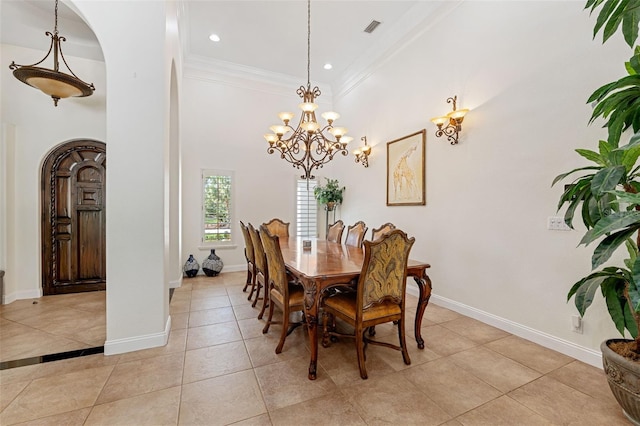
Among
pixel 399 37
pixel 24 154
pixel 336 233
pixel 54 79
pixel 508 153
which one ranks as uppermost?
pixel 399 37

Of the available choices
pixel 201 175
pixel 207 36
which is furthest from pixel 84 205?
pixel 207 36

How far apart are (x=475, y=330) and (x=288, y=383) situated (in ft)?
7.11

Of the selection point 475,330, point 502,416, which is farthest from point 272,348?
point 475,330

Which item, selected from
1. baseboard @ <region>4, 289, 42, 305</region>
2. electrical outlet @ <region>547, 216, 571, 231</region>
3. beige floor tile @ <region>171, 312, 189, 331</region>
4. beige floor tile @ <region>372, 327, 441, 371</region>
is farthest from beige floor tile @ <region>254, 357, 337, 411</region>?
baseboard @ <region>4, 289, 42, 305</region>

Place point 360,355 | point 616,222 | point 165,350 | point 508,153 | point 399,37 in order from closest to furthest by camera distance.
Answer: point 616,222
point 360,355
point 165,350
point 508,153
point 399,37

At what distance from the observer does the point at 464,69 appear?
3.41m

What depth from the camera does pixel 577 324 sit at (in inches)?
93.2

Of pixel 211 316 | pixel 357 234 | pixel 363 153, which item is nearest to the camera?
pixel 211 316

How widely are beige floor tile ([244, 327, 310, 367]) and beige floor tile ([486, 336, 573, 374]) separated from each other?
1.83 m

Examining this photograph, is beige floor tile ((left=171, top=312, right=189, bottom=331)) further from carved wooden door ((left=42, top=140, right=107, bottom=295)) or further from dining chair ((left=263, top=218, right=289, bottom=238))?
carved wooden door ((left=42, top=140, right=107, bottom=295))

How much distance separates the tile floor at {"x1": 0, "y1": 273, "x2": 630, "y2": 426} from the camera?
1.70 m

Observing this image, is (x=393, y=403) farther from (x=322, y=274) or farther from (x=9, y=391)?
(x=9, y=391)

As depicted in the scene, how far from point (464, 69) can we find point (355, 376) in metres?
3.73

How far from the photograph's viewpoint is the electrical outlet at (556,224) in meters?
2.46
